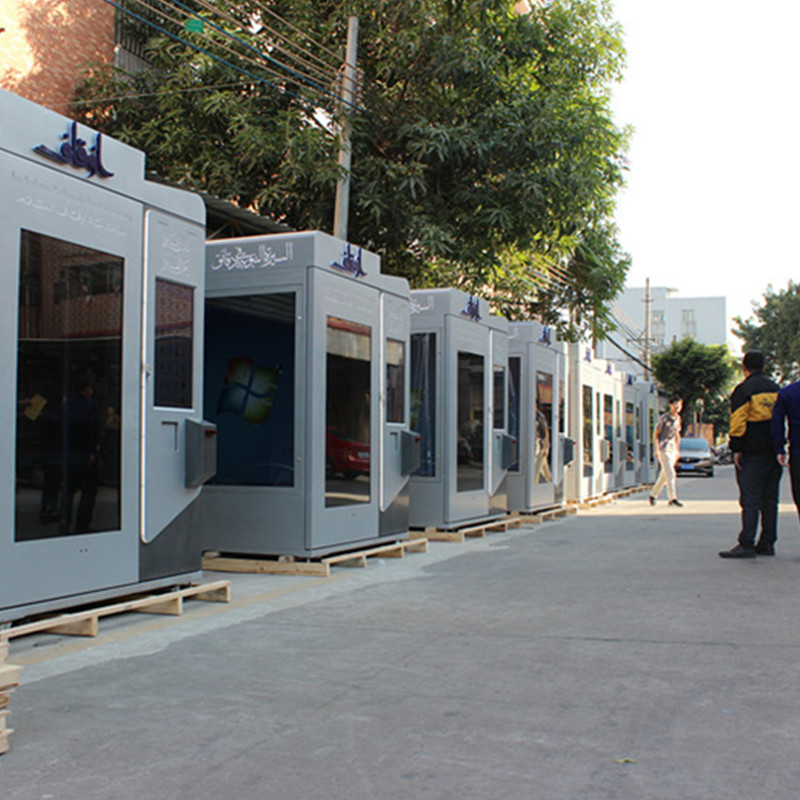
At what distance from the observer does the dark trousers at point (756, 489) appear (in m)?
9.42

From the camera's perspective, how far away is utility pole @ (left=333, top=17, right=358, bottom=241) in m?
15.5

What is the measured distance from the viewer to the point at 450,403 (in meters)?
11.8

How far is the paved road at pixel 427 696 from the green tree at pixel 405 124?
956cm

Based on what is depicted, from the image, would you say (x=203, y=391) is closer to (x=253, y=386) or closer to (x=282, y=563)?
(x=253, y=386)

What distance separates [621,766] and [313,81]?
14.3 metres

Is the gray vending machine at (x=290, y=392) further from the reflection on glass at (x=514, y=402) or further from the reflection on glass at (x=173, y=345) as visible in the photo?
the reflection on glass at (x=514, y=402)

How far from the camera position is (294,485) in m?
8.68

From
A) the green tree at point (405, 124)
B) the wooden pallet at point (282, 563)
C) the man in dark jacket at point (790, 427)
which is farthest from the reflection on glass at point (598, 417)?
the wooden pallet at point (282, 563)

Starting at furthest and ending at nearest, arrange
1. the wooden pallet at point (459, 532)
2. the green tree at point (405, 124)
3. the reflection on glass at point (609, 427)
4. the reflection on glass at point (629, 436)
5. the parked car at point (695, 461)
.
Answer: the parked car at point (695, 461)
the reflection on glass at point (629, 436)
the reflection on glass at point (609, 427)
the green tree at point (405, 124)
the wooden pallet at point (459, 532)

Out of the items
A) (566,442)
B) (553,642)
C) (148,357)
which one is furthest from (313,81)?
(553,642)

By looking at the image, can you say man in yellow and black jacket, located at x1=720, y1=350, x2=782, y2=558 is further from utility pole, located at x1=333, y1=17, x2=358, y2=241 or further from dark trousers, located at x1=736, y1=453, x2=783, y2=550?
utility pole, located at x1=333, y1=17, x2=358, y2=241

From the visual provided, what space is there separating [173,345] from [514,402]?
312 inches

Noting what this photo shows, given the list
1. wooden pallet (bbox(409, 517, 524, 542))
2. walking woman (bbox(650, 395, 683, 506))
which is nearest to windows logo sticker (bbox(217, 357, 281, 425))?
wooden pallet (bbox(409, 517, 524, 542))

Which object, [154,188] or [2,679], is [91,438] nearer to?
[154,188]
